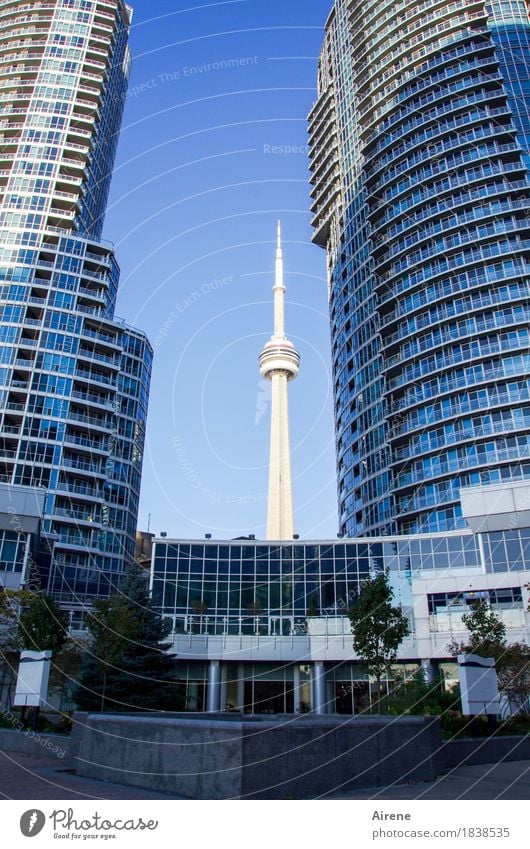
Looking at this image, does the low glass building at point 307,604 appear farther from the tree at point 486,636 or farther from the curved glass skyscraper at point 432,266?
the curved glass skyscraper at point 432,266

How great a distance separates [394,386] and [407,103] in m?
40.7

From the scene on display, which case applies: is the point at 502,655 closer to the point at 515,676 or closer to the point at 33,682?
the point at 515,676

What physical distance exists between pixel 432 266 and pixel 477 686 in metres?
68.4

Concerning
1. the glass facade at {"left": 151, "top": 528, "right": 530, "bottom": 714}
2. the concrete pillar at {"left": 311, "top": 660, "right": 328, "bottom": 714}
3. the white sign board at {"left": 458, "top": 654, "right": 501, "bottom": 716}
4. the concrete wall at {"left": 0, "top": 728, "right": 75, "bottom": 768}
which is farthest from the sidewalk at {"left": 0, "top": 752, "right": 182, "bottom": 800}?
the concrete pillar at {"left": 311, "top": 660, "right": 328, "bottom": 714}

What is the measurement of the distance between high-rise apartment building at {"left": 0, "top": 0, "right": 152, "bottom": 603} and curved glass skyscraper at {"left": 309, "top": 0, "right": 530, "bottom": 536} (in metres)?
32.4

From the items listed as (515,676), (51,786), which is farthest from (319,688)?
(51,786)

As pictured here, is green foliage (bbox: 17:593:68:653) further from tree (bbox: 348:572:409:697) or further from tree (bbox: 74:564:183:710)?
tree (bbox: 348:572:409:697)

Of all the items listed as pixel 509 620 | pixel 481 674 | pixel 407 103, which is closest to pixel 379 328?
pixel 407 103

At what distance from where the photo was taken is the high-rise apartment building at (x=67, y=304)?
75.3 metres

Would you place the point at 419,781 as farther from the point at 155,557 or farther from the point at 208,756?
the point at 155,557

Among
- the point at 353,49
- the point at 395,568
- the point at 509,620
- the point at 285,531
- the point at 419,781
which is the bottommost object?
the point at 419,781

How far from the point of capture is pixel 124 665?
30.3 meters
